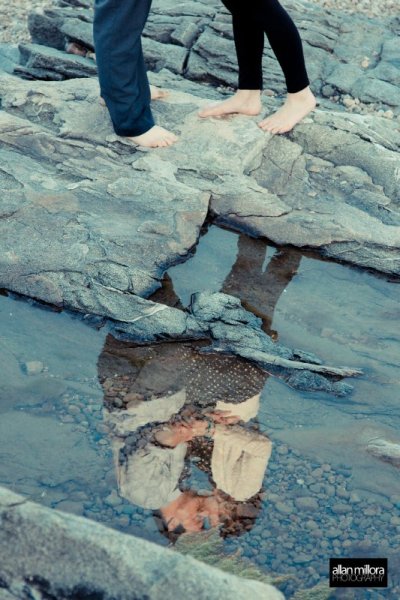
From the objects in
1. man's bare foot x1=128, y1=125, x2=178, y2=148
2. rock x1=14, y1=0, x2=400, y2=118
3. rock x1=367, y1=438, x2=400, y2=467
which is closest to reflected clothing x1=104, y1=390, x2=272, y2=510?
rock x1=367, y1=438, x2=400, y2=467

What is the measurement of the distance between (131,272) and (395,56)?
3.15 metres

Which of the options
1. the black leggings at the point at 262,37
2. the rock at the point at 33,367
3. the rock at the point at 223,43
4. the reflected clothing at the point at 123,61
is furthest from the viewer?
the rock at the point at 223,43

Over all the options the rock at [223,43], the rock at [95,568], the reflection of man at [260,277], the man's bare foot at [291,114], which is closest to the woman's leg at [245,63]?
the man's bare foot at [291,114]

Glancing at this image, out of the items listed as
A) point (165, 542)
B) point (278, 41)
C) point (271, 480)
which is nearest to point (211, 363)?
point (271, 480)

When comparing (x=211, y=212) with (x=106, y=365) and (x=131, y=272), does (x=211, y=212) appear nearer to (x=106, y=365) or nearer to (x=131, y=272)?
(x=131, y=272)

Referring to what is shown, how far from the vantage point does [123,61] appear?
3.69 metres

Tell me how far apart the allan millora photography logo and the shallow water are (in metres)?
0.02

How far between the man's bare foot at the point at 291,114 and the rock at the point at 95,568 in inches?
103

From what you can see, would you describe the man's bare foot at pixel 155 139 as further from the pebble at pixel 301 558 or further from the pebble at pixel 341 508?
the pebble at pixel 301 558

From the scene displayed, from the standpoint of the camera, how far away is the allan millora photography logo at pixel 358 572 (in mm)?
2287

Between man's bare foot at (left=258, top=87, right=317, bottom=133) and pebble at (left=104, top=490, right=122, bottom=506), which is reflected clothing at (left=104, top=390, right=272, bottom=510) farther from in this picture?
man's bare foot at (left=258, top=87, right=317, bottom=133)

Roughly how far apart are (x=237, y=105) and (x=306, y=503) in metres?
2.27

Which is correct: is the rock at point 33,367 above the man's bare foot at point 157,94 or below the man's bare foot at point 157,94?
below

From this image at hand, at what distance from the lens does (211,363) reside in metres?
3.09
